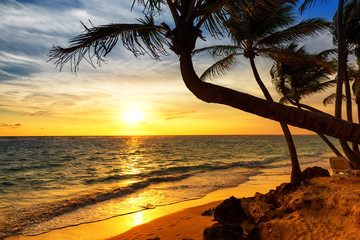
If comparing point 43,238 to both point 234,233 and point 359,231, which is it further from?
point 359,231

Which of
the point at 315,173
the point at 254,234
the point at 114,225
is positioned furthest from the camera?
the point at 315,173

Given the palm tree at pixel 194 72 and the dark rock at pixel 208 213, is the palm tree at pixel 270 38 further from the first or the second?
the palm tree at pixel 194 72

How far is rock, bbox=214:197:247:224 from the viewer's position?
19.5 feet

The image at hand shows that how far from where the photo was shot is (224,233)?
14.8ft

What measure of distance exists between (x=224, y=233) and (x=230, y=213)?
5.26 feet

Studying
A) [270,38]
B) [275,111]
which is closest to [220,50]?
[270,38]

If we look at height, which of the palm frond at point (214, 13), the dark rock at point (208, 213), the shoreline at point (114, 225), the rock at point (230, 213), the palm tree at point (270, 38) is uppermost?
the palm tree at point (270, 38)

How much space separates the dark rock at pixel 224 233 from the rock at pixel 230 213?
1142mm

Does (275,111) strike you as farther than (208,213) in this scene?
No

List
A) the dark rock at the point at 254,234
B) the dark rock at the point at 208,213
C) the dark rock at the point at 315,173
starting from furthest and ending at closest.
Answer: the dark rock at the point at 315,173 < the dark rock at the point at 208,213 < the dark rock at the point at 254,234

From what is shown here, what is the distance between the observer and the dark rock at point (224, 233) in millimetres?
4418

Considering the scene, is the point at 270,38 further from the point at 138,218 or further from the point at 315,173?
the point at 138,218

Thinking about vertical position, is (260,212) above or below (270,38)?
below

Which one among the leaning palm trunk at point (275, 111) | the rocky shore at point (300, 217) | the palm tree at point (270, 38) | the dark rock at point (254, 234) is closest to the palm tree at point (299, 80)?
the palm tree at point (270, 38)
